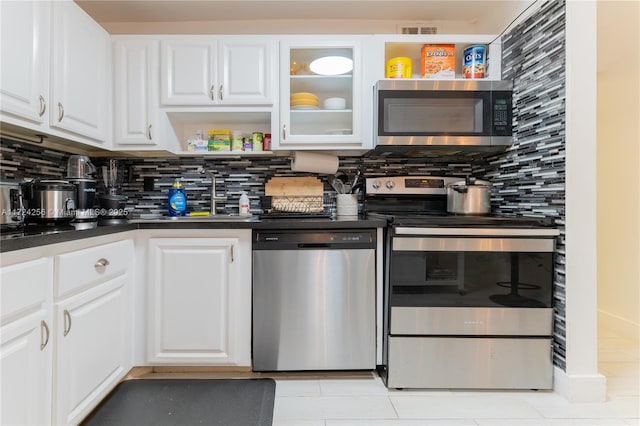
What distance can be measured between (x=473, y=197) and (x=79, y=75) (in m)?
2.24

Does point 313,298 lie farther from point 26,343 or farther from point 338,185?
point 26,343

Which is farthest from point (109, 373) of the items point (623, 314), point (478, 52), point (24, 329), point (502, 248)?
point (623, 314)

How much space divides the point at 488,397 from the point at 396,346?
505 mm

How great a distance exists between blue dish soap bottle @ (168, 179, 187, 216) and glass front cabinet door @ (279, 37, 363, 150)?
2.55 ft

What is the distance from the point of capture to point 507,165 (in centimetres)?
204

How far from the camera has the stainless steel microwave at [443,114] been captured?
1.96 meters

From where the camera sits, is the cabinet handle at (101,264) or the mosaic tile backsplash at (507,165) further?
the mosaic tile backsplash at (507,165)

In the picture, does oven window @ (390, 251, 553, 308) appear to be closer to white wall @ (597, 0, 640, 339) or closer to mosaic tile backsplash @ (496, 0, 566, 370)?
mosaic tile backsplash @ (496, 0, 566, 370)

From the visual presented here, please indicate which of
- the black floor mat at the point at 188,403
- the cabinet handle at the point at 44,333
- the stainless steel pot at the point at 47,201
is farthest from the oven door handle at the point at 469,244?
the stainless steel pot at the point at 47,201

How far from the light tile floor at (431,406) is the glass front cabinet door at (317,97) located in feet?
4.51

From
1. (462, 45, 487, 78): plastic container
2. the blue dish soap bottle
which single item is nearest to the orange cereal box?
(462, 45, 487, 78): plastic container

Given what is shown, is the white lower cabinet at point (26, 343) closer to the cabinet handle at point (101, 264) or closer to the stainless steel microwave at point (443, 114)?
the cabinet handle at point (101, 264)

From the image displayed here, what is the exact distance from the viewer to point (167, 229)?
174 cm

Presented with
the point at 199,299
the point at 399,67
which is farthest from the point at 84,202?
the point at 399,67
